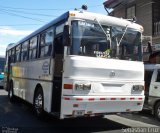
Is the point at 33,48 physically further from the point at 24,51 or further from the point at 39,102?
the point at 39,102

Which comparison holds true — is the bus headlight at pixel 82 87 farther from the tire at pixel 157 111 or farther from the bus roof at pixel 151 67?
the bus roof at pixel 151 67

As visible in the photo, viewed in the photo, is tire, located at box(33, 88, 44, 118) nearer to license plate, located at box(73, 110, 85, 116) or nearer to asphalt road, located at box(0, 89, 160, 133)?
asphalt road, located at box(0, 89, 160, 133)

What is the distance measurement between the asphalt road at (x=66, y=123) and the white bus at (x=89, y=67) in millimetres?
514

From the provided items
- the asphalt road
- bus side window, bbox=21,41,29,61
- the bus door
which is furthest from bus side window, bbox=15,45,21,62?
the bus door

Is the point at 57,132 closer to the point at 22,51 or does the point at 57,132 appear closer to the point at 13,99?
the point at 22,51

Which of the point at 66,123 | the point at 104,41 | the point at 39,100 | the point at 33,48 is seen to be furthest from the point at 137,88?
the point at 33,48

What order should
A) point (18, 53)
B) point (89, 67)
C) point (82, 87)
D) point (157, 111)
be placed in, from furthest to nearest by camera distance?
point (18, 53) → point (157, 111) → point (89, 67) → point (82, 87)

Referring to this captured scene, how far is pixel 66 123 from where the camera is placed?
10438mm

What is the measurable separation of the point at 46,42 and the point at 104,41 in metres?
2.30

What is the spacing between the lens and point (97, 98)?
877 cm

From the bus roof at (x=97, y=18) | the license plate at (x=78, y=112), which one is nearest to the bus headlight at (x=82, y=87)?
the license plate at (x=78, y=112)

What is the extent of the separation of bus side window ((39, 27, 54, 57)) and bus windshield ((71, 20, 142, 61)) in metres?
1.57

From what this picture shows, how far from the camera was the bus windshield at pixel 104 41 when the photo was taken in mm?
8814

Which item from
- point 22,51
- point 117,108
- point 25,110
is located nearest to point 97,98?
point 117,108
